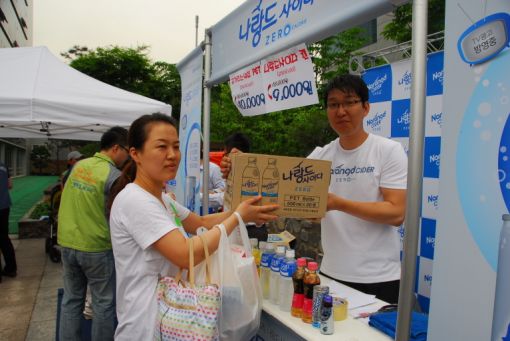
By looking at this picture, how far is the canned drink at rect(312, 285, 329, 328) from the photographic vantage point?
5.20 feet

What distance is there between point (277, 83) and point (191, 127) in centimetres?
146

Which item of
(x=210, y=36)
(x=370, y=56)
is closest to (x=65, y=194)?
(x=210, y=36)

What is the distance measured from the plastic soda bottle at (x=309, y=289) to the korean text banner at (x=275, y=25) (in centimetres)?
102

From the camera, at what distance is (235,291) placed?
150 centimetres

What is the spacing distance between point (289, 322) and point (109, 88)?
4.38 meters

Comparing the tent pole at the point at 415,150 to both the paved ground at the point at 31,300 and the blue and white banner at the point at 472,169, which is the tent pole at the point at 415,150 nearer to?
the blue and white banner at the point at 472,169

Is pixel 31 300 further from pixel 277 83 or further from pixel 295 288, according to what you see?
pixel 277 83

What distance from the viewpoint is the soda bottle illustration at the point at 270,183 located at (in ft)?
5.50

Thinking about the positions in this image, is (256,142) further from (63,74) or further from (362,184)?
(362,184)

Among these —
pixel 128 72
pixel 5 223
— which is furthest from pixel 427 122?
pixel 128 72

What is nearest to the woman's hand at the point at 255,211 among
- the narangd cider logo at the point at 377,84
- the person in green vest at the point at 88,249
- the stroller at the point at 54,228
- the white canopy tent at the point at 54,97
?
the person in green vest at the point at 88,249

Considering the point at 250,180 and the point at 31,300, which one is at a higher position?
the point at 250,180

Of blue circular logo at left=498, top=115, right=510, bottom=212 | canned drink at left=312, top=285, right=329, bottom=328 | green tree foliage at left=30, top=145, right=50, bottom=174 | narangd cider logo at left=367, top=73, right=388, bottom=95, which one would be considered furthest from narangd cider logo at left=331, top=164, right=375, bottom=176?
green tree foliage at left=30, top=145, right=50, bottom=174

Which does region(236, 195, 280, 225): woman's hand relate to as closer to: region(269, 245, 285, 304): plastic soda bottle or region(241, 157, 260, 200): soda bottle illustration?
region(241, 157, 260, 200): soda bottle illustration
